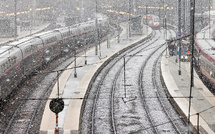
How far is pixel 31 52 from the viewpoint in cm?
3394

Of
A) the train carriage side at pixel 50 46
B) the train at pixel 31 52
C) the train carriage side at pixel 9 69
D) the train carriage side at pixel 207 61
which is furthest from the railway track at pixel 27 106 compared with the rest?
the train carriage side at pixel 207 61

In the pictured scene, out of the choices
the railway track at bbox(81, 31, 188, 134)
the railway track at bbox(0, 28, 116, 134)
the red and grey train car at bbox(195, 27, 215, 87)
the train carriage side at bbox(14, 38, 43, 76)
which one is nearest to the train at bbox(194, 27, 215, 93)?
the red and grey train car at bbox(195, 27, 215, 87)

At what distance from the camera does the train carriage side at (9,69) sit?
25.0 meters

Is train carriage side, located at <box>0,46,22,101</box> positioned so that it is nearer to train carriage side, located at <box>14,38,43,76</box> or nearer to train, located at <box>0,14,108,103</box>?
train, located at <box>0,14,108,103</box>

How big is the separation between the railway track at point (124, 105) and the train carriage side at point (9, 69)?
585 cm

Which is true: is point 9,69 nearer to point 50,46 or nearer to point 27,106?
point 27,106

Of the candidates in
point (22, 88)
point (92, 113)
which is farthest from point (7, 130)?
point (22, 88)

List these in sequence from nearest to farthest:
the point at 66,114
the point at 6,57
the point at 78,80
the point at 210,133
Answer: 1. the point at 210,133
2. the point at 66,114
3. the point at 6,57
4. the point at 78,80

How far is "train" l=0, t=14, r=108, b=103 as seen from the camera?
26.3m

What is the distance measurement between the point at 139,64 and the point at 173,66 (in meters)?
4.67

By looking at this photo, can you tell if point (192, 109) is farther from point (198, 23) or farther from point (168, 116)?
point (198, 23)

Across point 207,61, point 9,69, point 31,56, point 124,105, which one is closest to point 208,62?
point 207,61

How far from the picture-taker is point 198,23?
2785 inches

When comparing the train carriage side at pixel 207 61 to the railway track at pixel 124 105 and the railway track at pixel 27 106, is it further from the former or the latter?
the railway track at pixel 27 106
